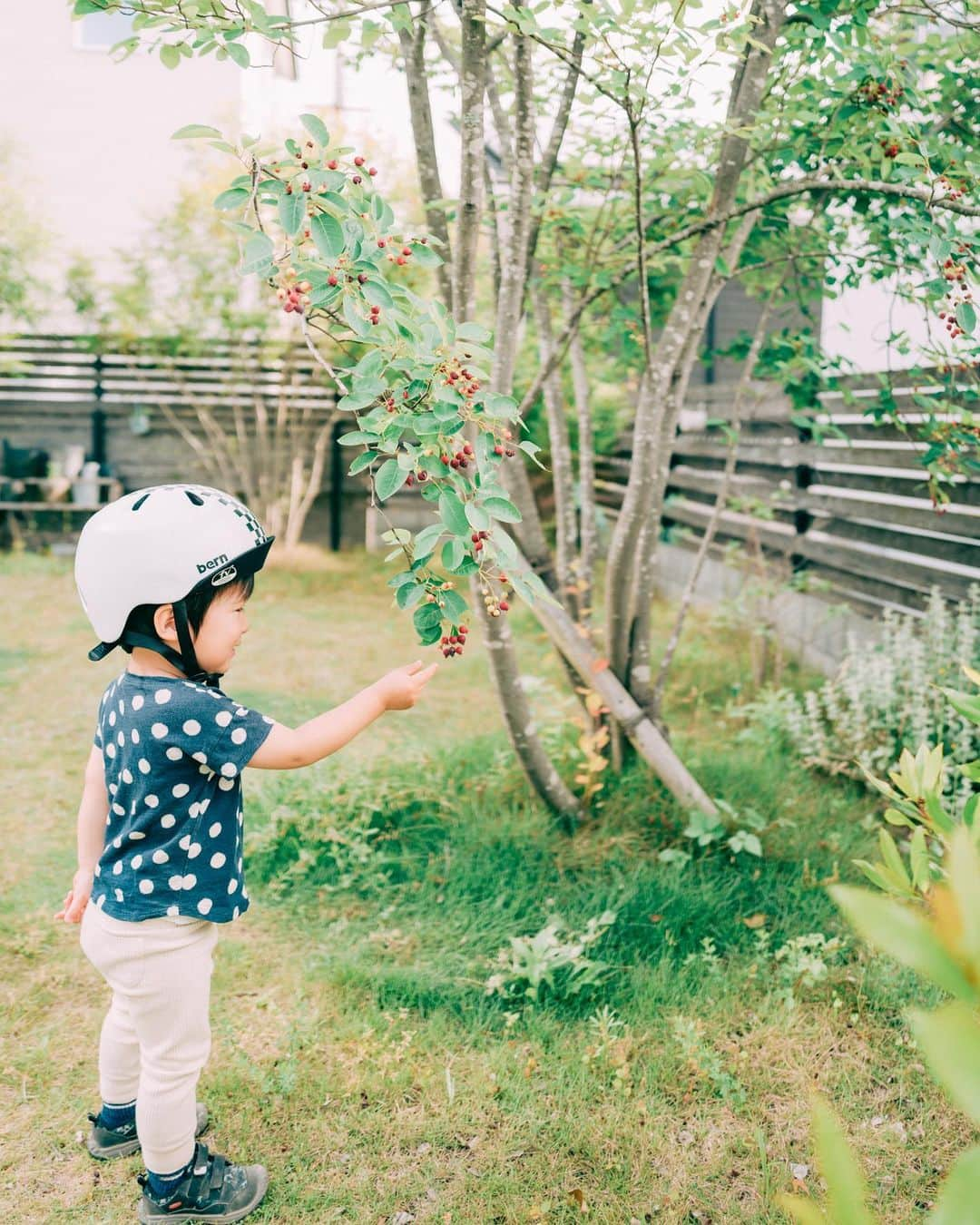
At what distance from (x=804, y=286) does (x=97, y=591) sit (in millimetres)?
3130

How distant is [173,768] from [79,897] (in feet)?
1.47

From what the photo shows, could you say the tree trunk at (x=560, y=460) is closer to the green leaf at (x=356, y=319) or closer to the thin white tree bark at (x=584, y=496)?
the thin white tree bark at (x=584, y=496)

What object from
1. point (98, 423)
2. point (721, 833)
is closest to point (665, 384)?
point (721, 833)

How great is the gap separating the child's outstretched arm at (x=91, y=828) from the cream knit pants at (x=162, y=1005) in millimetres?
97

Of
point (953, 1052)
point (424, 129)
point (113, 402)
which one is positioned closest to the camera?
point (953, 1052)

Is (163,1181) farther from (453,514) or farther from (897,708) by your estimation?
(897,708)

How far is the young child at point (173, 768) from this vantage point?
5.87 ft

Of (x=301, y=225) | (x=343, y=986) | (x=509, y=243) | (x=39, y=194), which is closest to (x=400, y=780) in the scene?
(x=343, y=986)

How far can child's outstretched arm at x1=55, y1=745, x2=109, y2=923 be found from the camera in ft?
6.54

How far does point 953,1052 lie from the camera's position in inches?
19.9

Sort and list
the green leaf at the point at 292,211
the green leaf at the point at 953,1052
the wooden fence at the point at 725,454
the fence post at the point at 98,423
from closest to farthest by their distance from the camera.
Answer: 1. the green leaf at the point at 953,1052
2. the green leaf at the point at 292,211
3. the wooden fence at the point at 725,454
4. the fence post at the point at 98,423

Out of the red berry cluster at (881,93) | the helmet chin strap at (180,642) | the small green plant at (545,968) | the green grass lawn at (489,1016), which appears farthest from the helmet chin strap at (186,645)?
the red berry cluster at (881,93)

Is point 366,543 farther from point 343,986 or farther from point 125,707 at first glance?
point 125,707

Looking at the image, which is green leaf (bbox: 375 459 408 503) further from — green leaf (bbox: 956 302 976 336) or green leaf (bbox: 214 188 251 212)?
green leaf (bbox: 956 302 976 336)
